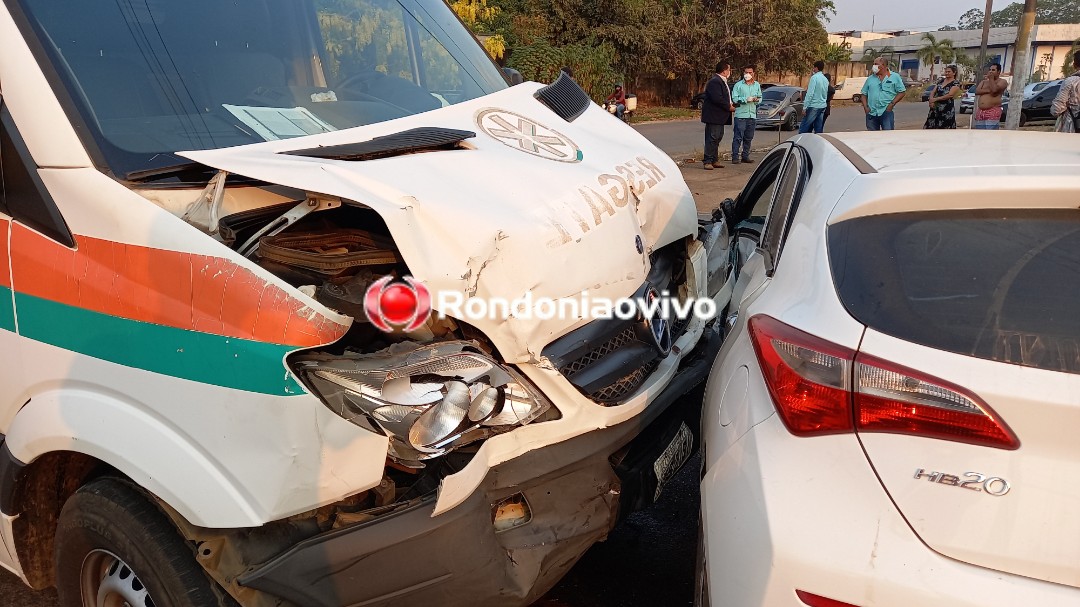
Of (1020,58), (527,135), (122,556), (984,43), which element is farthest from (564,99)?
(984,43)

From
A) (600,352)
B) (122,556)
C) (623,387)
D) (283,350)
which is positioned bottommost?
(122,556)

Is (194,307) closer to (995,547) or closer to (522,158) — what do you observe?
(522,158)

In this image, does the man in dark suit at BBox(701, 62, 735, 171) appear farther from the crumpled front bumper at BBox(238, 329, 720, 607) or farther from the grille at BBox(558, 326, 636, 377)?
the crumpled front bumper at BBox(238, 329, 720, 607)

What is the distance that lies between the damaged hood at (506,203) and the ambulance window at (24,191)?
0.39 meters

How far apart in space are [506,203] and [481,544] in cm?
95

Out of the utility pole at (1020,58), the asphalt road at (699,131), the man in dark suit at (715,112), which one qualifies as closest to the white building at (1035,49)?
the asphalt road at (699,131)

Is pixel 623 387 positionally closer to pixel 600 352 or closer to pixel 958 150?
pixel 600 352

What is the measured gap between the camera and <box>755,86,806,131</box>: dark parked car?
23.0 meters

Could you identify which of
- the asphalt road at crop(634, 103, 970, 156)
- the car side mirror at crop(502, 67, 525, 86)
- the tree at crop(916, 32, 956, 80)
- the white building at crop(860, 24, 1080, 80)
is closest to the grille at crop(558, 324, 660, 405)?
the car side mirror at crop(502, 67, 525, 86)

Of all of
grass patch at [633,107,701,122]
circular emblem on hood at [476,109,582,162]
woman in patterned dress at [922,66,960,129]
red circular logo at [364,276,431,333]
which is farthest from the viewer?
grass patch at [633,107,701,122]

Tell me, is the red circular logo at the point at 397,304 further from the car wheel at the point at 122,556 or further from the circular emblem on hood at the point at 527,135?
the circular emblem on hood at the point at 527,135

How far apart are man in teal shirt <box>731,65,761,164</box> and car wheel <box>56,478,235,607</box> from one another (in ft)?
42.1

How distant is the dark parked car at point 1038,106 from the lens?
23.2m

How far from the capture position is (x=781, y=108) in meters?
22.8
